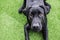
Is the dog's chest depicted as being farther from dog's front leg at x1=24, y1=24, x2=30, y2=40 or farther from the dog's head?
dog's front leg at x1=24, y1=24, x2=30, y2=40

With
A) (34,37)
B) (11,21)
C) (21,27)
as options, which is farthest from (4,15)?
(34,37)

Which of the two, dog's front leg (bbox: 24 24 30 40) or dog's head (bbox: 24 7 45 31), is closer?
dog's head (bbox: 24 7 45 31)

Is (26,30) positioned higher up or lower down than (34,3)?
lower down

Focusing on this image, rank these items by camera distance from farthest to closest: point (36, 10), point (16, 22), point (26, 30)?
point (16, 22)
point (26, 30)
point (36, 10)

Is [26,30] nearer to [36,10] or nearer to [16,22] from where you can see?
[16,22]

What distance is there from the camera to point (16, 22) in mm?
2420

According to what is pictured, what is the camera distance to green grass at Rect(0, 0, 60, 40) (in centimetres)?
232

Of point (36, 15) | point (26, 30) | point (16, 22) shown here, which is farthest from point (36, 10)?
point (16, 22)

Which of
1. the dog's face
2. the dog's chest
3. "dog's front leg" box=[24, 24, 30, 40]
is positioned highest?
the dog's chest

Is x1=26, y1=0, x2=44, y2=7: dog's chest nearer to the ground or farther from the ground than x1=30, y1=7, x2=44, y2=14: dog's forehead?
farther from the ground

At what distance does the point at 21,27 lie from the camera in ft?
7.79

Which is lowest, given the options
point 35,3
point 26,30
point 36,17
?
point 26,30

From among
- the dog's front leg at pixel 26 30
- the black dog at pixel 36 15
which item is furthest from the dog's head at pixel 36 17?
the dog's front leg at pixel 26 30

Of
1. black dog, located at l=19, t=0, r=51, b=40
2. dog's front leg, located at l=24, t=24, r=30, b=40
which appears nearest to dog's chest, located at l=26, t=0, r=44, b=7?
black dog, located at l=19, t=0, r=51, b=40
